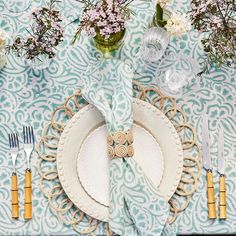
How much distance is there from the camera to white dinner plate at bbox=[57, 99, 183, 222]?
4.68 ft

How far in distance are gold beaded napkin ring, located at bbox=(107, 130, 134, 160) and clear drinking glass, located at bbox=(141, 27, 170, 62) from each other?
19cm

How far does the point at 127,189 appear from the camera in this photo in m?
1.41

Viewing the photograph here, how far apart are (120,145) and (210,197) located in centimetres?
23

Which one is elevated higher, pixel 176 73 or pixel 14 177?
pixel 176 73

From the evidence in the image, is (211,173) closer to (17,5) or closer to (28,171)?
(28,171)

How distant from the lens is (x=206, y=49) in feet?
4.76

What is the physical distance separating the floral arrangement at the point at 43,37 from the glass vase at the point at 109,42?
3.2 inches

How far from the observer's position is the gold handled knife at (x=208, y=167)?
1439 mm

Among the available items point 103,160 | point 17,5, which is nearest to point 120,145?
point 103,160

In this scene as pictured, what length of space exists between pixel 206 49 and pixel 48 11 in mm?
349

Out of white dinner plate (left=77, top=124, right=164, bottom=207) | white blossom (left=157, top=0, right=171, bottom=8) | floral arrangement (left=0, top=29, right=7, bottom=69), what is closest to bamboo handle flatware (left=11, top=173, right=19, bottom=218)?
white dinner plate (left=77, top=124, right=164, bottom=207)

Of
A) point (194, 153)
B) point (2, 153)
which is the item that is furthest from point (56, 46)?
point (194, 153)

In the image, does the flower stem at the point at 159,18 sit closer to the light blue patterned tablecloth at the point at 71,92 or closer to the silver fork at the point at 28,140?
the light blue patterned tablecloth at the point at 71,92

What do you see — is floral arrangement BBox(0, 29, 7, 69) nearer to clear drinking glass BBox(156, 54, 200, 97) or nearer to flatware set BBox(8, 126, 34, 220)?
flatware set BBox(8, 126, 34, 220)
